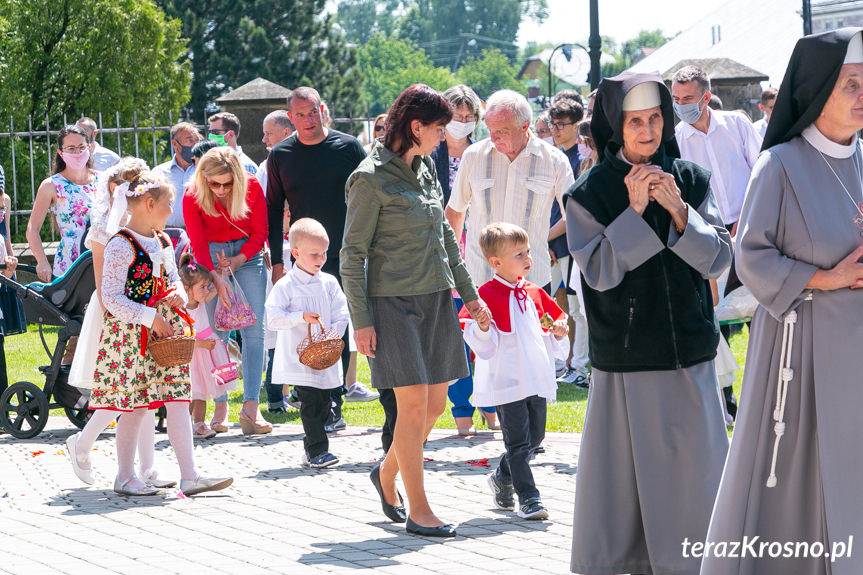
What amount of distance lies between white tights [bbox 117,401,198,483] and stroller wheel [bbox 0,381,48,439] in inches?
84.8

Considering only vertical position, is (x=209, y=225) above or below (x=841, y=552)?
above

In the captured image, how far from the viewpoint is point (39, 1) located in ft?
75.4

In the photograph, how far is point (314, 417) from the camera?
8164 mm

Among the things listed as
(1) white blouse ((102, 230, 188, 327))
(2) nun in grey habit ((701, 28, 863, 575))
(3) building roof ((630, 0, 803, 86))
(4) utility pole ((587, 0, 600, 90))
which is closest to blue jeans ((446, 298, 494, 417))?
(1) white blouse ((102, 230, 188, 327))

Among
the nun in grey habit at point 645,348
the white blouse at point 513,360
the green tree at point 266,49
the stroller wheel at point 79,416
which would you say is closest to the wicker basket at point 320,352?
the white blouse at point 513,360

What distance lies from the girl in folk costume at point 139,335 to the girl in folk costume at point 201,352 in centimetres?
171

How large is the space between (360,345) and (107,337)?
1.94 m

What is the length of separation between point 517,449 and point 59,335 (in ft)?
14.0

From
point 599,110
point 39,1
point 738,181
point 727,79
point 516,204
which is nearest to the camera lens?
point 599,110

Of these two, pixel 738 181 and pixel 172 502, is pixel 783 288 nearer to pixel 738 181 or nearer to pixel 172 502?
pixel 172 502

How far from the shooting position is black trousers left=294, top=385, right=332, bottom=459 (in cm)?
813

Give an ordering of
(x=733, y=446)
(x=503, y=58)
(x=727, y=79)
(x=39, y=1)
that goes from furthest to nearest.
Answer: (x=503, y=58) < (x=39, y=1) < (x=727, y=79) < (x=733, y=446)

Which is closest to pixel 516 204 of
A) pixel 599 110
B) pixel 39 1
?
pixel 599 110

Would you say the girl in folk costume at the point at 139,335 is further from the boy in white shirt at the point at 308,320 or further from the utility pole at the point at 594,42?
the utility pole at the point at 594,42
